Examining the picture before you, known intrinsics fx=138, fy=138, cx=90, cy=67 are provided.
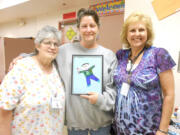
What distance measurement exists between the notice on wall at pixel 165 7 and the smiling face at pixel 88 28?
0.70 metres

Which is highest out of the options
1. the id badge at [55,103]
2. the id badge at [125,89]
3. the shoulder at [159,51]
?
the shoulder at [159,51]

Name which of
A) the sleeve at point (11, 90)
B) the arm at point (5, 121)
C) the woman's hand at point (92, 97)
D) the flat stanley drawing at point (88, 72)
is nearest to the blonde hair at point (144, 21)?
the flat stanley drawing at point (88, 72)

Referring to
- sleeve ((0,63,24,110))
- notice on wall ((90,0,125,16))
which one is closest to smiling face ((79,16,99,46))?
sleeve ((0,63,24,110))

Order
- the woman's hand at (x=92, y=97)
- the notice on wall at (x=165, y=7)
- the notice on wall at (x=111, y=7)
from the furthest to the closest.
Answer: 1. the notice on wall at (x=111, y=7)
2. the notice on wall at (x=165, y=7)
3. the woman's hand at (x=92, y=97)

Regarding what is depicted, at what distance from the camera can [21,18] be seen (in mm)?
4223

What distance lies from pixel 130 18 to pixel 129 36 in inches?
5.0

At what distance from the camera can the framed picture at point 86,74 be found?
1020 millimetres

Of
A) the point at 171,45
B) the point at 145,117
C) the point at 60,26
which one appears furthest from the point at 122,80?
the point at 60,26

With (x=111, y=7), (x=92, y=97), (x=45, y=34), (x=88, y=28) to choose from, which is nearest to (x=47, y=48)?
(x=45, y=34)

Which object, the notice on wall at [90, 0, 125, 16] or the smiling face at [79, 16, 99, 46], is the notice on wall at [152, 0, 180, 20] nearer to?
the smiling face at [79, 16, 99, 46]

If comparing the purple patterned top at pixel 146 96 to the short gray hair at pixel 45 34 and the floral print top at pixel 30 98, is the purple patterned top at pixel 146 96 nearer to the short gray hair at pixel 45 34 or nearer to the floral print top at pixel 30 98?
the floral print top at pixel 30 98

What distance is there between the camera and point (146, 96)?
2.95 feet

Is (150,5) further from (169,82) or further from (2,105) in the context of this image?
(2,105)

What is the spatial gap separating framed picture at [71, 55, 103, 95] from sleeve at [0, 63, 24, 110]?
0.35 metres
